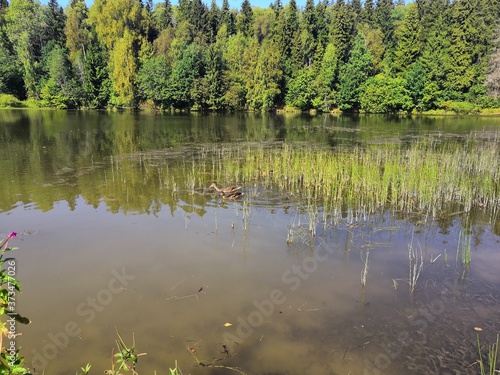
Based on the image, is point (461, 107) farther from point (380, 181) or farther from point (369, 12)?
point (380, 181)

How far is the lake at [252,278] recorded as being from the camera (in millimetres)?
5000

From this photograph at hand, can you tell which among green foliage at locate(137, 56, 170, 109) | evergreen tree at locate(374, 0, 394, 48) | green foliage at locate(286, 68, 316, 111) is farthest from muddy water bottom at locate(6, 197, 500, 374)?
evergreen tree at locate(374, 0, 394, 48)

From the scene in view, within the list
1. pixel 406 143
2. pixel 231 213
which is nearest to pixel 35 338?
pixel 231 213

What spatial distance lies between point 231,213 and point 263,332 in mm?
5096

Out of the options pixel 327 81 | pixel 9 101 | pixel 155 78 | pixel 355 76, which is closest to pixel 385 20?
pixel 355 76

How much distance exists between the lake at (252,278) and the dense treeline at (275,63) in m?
49.3

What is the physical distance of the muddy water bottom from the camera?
4.93 m

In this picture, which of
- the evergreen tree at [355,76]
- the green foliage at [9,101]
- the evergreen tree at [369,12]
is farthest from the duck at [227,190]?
the evergreen tree at [369,12]

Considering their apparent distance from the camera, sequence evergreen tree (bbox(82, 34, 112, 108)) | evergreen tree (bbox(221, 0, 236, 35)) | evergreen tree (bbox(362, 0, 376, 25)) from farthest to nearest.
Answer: evergreen tree (bbox(221, 0, 236, 35)), evergreen tree (bbox(362, 0, 376, 25)), evergreen tree (bbox(82, 34, 112, 108))

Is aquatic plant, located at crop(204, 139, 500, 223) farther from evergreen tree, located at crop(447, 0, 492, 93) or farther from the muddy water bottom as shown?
evergreen tree, located at crop(447, 0, 492, 93)

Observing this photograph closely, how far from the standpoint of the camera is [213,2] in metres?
81.9

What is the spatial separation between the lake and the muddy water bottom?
1.0 inches

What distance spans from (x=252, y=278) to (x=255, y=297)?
1.99 feet

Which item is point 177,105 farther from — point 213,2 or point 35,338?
point 35,338
